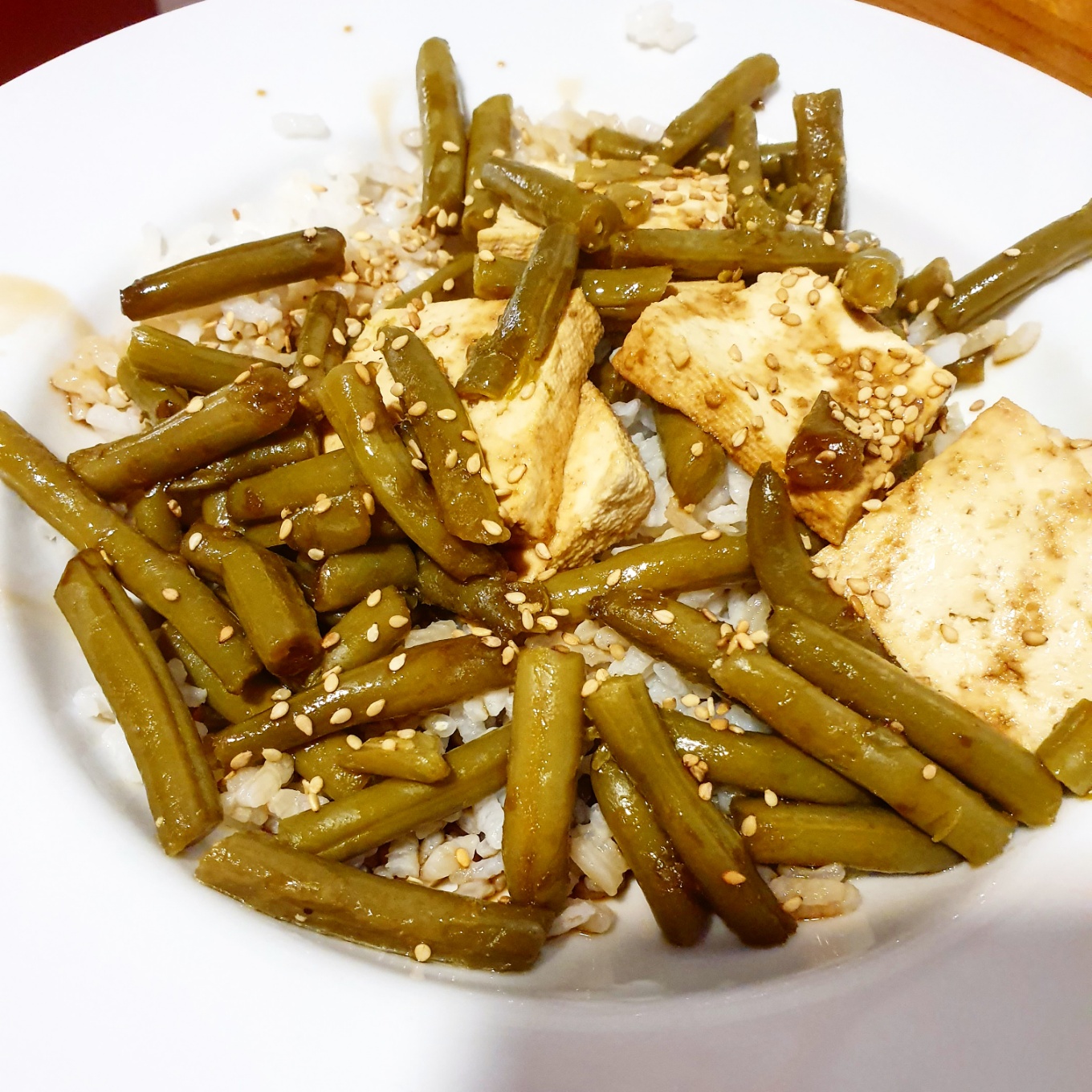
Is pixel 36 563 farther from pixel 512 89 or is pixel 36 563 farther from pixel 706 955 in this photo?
pixel 512 89

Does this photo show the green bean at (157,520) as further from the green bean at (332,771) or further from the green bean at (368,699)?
the green bean at (332,771)

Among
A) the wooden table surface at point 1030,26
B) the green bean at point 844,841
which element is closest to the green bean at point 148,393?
the green bean at point 844,841

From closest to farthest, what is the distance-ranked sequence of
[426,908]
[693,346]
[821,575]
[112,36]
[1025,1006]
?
[1025,1006] < [426,908] < [821,575] < [693,346] < [112,36]

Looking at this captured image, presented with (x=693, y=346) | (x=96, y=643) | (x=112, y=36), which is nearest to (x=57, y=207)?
(x=112, y=36)

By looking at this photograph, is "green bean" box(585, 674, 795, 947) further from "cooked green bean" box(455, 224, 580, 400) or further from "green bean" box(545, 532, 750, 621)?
"cooked green bean" box(455, 224, 580, 400)

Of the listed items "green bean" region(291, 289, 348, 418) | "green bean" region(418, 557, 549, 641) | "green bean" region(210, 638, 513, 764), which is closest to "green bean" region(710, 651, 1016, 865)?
"green bean" region(418, 557, 549, 641)

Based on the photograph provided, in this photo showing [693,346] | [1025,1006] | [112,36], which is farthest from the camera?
[112,36]
